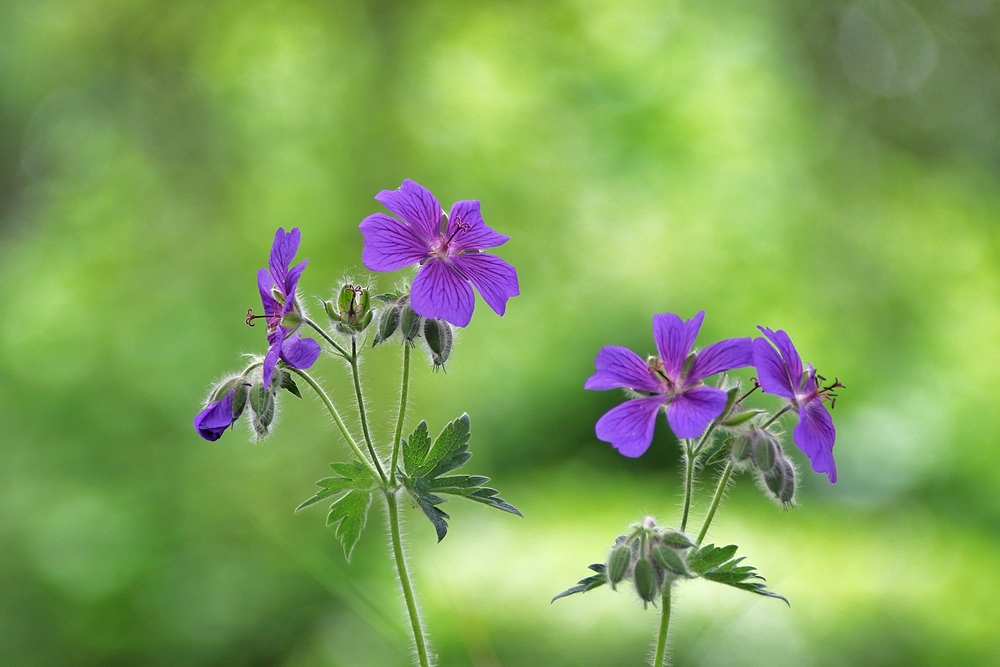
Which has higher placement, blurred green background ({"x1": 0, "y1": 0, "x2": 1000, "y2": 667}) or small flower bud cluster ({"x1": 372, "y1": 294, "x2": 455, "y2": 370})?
blurred green background ({"x1": 0, "y1": 0, "x2": 1000, "y2": 667})

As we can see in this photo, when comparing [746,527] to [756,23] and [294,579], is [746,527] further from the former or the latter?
[756,23]

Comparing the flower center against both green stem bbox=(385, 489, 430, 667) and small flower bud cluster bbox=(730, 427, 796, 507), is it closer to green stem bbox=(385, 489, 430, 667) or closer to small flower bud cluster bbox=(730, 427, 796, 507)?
green stem bbox=(385, 489, 430, 667)

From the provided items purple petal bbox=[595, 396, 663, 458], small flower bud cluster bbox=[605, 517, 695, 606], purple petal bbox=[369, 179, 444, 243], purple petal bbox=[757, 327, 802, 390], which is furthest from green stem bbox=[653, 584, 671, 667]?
purple petal bbox=[369, 179, 444, 243]

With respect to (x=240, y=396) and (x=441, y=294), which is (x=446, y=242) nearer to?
(x=441, y=294)

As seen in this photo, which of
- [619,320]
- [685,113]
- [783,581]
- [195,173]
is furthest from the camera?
[195,173]

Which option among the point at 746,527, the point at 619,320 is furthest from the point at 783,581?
the point at 619,320

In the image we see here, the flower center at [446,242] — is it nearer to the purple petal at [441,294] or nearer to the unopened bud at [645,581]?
the purple petal at [441,294]

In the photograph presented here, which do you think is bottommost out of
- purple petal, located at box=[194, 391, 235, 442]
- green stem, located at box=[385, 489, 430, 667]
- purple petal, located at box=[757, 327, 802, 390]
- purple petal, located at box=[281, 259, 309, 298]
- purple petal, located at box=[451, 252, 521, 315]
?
green stem, located at box=[385, 489, 430, 667]

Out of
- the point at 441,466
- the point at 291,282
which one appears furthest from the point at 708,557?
the point at 291,282
